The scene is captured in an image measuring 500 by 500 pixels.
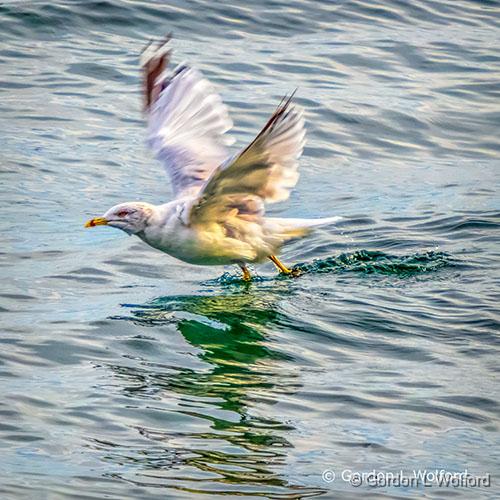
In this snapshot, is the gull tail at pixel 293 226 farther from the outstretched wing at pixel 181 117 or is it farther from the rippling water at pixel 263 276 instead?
the outstretched wing at pixel 181 117

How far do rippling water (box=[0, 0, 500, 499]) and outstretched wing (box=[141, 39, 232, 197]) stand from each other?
1.01 meters

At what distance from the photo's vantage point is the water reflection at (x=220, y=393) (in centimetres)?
593

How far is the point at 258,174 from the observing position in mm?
8430

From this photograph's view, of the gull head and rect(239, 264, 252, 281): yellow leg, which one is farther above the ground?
the gull head

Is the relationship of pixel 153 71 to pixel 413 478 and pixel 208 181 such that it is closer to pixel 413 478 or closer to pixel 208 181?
pixel 208 181

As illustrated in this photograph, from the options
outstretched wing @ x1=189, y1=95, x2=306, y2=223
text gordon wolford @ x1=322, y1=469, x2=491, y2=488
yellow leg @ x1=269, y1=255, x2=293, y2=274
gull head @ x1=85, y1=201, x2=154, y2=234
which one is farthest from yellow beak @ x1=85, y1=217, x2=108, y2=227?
text gordon wolford @ x1=322, y1=469, x2=491, y2=488

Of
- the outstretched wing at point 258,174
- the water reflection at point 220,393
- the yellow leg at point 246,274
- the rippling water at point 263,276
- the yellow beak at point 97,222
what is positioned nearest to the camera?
the water reflection at point 220,393

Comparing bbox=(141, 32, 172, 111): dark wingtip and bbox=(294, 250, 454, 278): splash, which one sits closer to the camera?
bbox=(294, 250, 454, 278): splash

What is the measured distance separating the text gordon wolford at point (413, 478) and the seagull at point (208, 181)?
2.45m

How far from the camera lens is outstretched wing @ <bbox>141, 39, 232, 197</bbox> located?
9.87 metres

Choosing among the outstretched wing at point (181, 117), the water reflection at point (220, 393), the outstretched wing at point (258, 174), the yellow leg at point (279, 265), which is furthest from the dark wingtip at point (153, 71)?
the water reflection at point (220, 393)

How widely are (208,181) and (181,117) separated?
6.48 feet

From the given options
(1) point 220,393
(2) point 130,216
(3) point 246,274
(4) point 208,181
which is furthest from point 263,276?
(1) point 220,393

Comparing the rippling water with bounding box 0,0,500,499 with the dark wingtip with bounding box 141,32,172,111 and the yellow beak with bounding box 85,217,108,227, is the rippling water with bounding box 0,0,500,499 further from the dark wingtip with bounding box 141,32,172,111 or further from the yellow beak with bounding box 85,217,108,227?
the dark wingtip with bounding box 141,32,172,111
